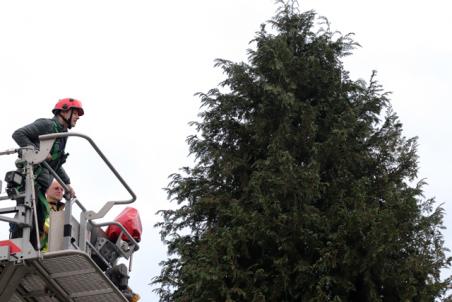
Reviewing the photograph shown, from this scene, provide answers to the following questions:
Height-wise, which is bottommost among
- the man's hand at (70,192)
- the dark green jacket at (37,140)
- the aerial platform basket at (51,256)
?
the aerial platform basket at (51,256)

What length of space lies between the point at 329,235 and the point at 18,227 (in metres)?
9.08

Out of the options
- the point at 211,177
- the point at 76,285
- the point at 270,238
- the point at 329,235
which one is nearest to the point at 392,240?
the point at 329,235

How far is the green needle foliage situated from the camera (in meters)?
15.1

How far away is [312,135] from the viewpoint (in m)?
16.8

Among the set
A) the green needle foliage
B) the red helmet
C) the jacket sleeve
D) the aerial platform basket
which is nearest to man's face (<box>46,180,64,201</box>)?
the aerial platform basket

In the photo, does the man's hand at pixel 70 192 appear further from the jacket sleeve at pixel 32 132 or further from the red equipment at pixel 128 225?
the red equipment at pixel 128 225

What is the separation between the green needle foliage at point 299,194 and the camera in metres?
15.1

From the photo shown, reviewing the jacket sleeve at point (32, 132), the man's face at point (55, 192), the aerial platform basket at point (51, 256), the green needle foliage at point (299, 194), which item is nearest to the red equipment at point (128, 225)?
the aerial platform basket at point (51, 256)

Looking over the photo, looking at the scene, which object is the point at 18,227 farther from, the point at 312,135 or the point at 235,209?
the point at 312,135

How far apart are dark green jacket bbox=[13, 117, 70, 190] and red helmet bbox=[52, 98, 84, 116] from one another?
10cm

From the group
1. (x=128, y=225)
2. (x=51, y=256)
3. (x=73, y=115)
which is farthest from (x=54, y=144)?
→ (x=51, y=256)

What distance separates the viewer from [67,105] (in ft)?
26.3

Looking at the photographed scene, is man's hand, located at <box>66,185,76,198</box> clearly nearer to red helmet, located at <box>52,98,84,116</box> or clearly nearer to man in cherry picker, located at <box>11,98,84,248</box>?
man in cherry picker, located at <box>11,98,84,248</box>

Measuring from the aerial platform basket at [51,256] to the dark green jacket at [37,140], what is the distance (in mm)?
122
